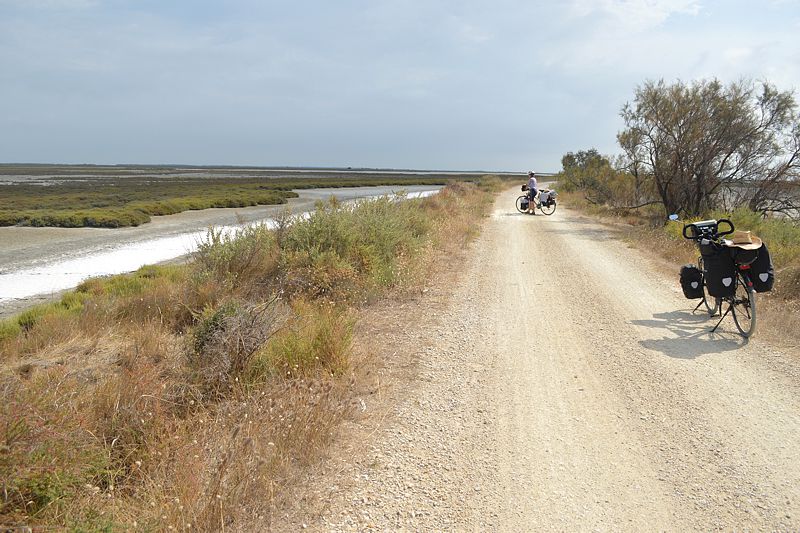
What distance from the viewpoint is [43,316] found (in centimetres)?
1027

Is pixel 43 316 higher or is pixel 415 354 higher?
pixel 415 354

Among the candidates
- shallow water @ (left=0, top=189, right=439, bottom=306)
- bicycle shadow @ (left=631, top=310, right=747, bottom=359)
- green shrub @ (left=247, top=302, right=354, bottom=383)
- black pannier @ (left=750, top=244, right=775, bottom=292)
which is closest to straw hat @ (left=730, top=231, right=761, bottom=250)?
black pannier @ (left=750, top=244, right=775, bottom=292)

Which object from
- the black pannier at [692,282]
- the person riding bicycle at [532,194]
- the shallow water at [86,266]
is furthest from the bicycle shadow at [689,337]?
the person riding bicycle at [532,194]

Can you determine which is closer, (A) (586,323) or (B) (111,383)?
(B) (111,383)

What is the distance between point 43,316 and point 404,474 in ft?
31.4

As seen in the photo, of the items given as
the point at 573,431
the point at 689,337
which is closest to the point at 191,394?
the point at 573,431

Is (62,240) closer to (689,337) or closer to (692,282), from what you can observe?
(692,282)

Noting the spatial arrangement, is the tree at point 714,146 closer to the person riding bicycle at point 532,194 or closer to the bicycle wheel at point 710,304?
the person riding bicycle at point 532,194

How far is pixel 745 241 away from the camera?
6324mm

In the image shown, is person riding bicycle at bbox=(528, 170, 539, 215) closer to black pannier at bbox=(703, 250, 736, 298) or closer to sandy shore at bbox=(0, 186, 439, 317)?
sandy shore at bbox=(0, 186, 439, 317)

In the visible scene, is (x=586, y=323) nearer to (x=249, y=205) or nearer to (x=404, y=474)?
(x=404, y=474)

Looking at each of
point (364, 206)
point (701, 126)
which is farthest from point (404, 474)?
point (701, 126)

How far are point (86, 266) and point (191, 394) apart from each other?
54.0ft

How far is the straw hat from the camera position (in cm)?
620
